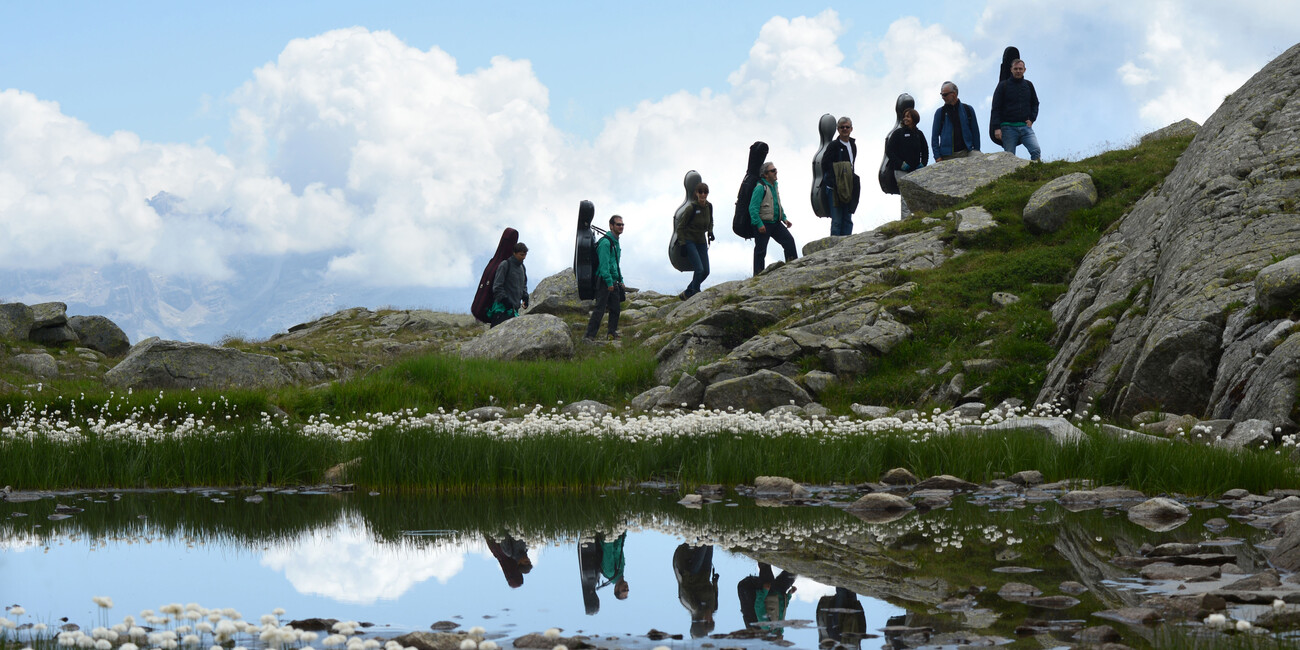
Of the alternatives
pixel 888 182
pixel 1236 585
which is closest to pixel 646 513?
pixel 1236 585

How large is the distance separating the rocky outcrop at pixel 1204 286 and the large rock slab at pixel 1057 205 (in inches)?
76.4

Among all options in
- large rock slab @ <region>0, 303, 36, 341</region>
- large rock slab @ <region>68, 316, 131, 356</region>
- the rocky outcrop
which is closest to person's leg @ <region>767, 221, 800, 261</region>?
the rocky outcrop

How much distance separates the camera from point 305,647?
175 inches

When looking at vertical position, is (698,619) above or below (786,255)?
below

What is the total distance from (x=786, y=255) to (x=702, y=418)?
48.0 feet

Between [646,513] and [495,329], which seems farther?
[495,329]

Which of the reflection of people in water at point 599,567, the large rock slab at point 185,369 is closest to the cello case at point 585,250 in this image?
the large rock slab at point 185,369

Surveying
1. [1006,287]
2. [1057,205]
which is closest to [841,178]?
[1057,205]

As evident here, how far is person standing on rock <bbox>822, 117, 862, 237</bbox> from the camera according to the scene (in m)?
26.9

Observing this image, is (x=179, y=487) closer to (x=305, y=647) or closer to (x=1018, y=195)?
(x=305, y=647)

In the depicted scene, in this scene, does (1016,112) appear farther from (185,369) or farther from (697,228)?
(185,369)

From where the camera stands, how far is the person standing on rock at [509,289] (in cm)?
2777

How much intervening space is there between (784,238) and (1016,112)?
22.5 ft

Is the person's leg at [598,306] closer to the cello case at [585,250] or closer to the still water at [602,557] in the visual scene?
the cello case at [585,250]
